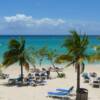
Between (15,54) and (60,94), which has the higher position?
(15,54)

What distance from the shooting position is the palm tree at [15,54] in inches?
1030

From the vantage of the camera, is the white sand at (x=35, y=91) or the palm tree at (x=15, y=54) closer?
the white sand at (x=35, y=91)

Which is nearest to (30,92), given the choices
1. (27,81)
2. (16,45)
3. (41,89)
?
(41,89)

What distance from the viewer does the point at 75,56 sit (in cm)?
1970

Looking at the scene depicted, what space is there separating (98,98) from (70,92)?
2020 mm

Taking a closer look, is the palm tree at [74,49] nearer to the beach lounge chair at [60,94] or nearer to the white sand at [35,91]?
the beach lounge chair at [60,94]

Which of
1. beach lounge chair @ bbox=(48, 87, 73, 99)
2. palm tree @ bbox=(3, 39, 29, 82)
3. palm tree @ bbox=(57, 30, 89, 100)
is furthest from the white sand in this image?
palm tree @ bbox=(57, 30, 89, 100)

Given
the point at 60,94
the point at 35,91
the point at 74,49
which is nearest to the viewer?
the point at 74,49

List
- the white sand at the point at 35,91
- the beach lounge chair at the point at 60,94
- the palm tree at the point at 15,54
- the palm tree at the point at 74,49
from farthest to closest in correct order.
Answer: the palm tree at the point at 15,54 < the white sand at the point at 35,91 < the beach lounge chair at the point at 60,94 < the palm tree at the point at 74,49

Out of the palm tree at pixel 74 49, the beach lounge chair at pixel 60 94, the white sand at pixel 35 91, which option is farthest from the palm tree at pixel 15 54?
the palm tree at pixel 74 49

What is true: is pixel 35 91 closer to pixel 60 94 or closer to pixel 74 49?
pixel 60 94

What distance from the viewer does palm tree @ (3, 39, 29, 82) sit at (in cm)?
2616

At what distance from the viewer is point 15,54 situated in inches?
1041

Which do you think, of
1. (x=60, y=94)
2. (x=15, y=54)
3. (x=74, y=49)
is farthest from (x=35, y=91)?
(x=74, y=49)
